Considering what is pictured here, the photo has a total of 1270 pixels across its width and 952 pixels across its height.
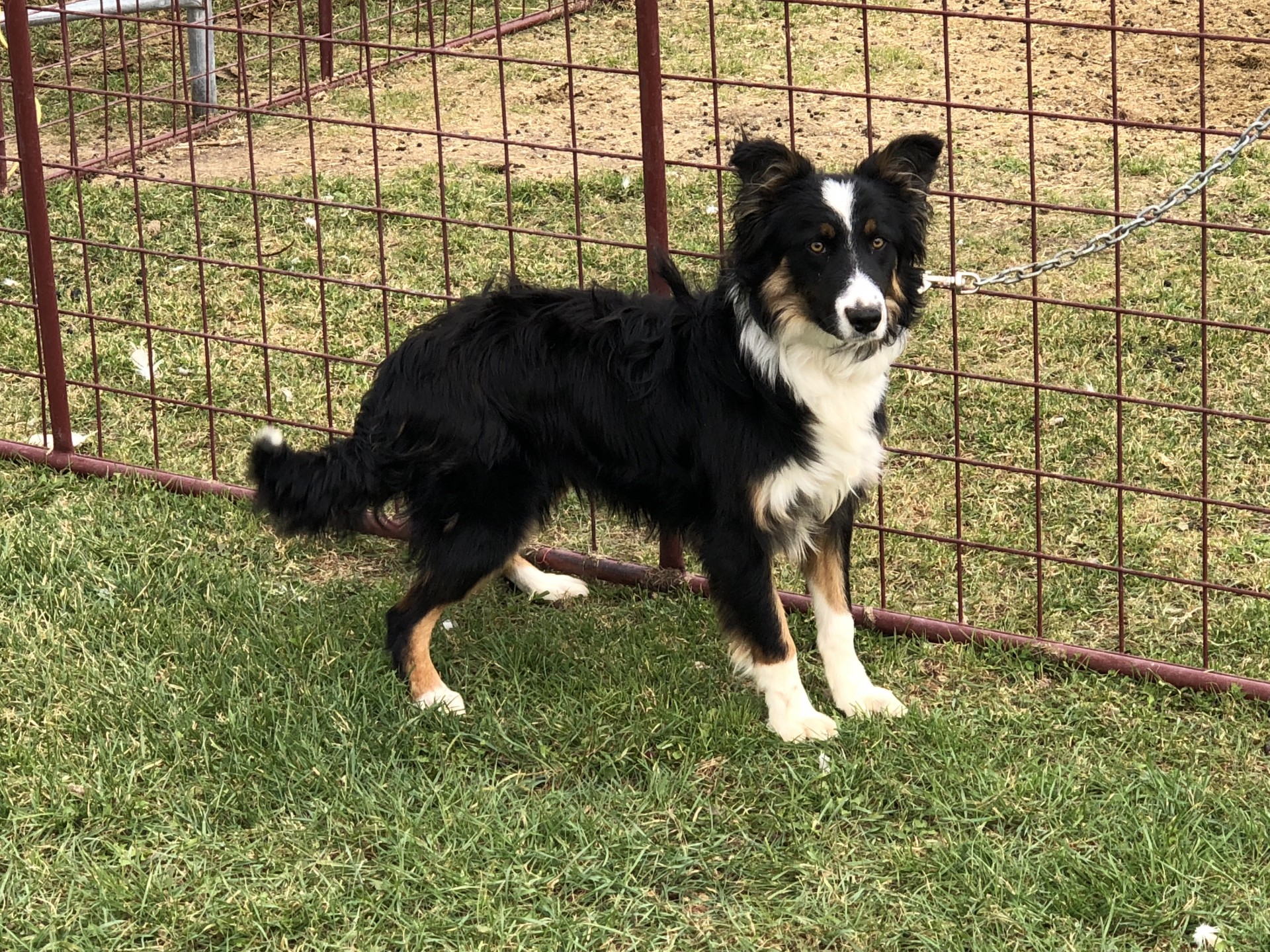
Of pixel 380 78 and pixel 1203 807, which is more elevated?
pixel 380 78

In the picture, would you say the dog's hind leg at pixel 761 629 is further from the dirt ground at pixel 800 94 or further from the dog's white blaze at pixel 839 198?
the dirt ground at pixel 800 94

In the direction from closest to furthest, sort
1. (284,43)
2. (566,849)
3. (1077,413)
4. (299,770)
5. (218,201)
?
(566,849)
(299,770)
(1077,413)
(218,201)
(284,43)

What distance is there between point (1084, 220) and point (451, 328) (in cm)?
393

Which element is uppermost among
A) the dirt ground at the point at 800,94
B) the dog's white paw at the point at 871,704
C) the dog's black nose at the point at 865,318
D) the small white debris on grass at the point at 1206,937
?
the dog's black nose at the point at 865,318

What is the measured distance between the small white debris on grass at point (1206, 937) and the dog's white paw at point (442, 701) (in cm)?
187

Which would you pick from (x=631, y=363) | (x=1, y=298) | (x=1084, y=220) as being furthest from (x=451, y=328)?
(x=1084, y=220)

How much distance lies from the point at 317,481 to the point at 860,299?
1543 millimetres

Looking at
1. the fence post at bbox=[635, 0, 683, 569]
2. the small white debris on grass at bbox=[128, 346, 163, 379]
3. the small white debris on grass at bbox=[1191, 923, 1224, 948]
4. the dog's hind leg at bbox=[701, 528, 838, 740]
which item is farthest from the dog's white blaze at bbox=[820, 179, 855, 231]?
the small white debris on grass at bbox=[128, 346, 163, 379]

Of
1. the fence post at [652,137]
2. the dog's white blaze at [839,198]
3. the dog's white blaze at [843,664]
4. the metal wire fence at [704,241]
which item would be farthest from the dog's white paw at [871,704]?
the dog's white blaze at [839,198]

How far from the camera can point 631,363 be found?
13.8 ft

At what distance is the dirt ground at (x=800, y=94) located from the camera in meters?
8.34

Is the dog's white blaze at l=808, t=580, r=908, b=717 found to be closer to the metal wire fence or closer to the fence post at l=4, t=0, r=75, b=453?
the metal wire fence

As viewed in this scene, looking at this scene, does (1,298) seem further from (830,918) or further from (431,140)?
(830,918)

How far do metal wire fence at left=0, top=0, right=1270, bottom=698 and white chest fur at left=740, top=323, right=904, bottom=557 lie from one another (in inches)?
17.7
